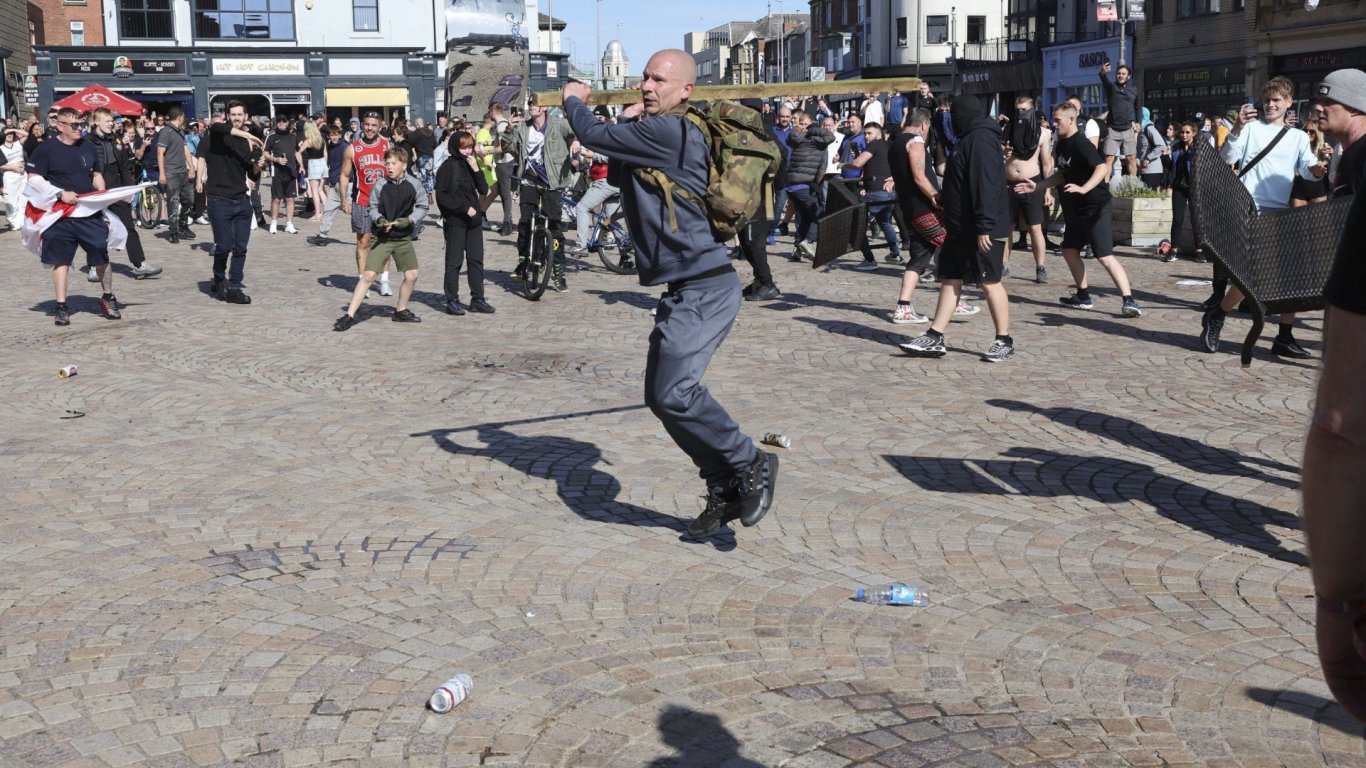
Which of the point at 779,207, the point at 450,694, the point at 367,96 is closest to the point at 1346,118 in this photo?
the point at 450,694

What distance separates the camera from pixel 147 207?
23.9 metres

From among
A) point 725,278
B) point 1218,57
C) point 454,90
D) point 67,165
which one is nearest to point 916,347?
point 725,278

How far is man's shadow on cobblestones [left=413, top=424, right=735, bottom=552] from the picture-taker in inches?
246

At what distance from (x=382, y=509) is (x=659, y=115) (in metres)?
2.20

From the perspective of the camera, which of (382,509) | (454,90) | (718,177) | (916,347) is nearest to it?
(718,177)

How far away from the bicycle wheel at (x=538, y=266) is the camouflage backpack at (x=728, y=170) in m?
8.53

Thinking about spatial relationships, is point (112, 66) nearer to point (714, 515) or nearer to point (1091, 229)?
point (1091, 229)

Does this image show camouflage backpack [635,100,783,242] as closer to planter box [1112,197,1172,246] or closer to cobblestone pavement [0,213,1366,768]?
cobblestone pavement [0,213,1366,768]

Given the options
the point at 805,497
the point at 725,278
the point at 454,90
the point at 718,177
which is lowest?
the point at 805,497

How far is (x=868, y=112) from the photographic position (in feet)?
76.7

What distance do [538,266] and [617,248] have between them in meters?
2.48

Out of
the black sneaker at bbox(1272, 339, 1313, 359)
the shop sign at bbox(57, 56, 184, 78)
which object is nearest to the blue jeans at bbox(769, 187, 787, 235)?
the black sneaker at bbox(1272, 339, 1313, 359)

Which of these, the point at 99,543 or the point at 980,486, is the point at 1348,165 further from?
the point at 99,543

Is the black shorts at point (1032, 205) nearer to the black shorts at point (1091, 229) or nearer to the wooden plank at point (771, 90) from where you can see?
the black shorts at point (1091, 229)
